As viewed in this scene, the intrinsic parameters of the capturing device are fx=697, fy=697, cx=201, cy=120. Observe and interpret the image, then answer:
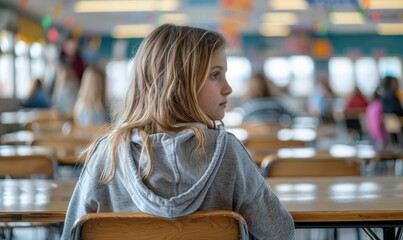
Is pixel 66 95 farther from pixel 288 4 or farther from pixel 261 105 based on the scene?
pixel 288 4

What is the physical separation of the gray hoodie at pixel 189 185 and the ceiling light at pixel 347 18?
13.6m

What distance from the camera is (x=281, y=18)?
15.6 metres

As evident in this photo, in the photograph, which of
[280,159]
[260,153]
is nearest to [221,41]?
[280,159]

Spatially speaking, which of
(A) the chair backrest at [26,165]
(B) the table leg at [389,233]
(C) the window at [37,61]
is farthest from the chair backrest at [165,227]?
(C) the window at [37,61]

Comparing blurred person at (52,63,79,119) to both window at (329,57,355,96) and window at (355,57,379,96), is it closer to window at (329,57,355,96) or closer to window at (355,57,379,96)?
window at (329,57,355,96)

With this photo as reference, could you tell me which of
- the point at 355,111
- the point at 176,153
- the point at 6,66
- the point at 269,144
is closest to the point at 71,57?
the point at 6,66

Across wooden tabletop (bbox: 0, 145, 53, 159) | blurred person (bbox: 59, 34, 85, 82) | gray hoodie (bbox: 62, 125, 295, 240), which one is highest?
blurred person (bbox: 59, 34, 85, 82)

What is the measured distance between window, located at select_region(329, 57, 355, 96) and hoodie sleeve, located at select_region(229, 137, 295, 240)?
60.4 ft

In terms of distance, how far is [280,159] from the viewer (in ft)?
9.15

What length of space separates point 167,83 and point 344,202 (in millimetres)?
618

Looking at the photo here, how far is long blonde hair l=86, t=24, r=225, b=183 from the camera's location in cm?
167

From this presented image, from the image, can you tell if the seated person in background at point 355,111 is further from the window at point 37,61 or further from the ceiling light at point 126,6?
the window at point 37,61

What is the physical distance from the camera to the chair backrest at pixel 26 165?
9.71 feet

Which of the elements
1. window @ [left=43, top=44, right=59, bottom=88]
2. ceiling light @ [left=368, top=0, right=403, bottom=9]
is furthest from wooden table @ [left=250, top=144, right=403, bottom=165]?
window @ [left=43, top=44, right=59, bottom=88]
